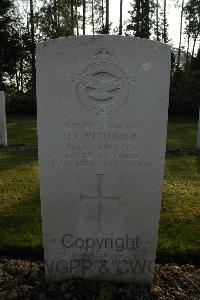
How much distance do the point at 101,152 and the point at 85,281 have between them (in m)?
1.25

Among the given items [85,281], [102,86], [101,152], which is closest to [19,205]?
[85,281]

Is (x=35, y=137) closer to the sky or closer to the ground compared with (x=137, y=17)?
closer to the ground

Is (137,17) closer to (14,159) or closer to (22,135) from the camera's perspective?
(22,135)

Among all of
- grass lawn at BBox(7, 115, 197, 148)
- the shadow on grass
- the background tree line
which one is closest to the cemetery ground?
the shadow on grass

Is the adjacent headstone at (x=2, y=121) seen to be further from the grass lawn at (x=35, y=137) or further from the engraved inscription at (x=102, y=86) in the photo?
the engraved inscription at (x=102, y=86)

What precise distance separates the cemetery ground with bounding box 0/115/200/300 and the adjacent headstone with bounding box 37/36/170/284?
0.60ft

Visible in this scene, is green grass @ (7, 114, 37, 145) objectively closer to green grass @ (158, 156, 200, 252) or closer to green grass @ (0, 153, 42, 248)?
green grass @ (0, 153, 42, 248)

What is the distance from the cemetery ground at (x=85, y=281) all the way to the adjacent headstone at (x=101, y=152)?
18 cm

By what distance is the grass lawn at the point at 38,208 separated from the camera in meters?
4.28

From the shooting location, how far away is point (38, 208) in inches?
210

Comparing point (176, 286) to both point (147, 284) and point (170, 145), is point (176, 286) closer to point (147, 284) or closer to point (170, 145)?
point (147, 284)

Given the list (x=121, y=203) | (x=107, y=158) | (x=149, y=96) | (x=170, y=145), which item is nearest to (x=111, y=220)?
(x=121, y=203)

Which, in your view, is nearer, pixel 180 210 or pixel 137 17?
pixel 180 210

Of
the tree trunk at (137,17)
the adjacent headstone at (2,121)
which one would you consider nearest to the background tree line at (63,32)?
the tree trunk at (137,17)
